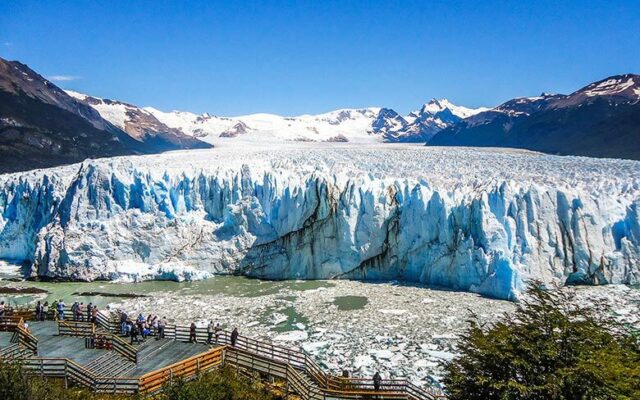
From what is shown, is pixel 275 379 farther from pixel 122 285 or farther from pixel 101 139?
pixel 101 139

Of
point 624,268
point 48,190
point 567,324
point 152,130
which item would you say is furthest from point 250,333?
point 152,130

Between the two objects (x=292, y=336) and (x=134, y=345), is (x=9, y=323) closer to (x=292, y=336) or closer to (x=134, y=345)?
(x=134, y=345)

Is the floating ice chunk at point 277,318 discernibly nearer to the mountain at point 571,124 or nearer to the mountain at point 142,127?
the mountain at point 571,124

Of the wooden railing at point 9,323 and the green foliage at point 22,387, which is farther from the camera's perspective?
the wooden railing at point 9,323

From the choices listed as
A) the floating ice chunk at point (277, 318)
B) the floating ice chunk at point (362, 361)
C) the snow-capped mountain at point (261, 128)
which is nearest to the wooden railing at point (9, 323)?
the floating ice chunk at point (277, 318)

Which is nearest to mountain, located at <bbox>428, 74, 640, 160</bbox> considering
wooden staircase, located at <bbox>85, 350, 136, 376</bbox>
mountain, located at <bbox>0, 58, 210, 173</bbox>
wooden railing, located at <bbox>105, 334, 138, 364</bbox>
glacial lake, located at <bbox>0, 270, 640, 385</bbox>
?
glacial lake, located at <bbox>0, 270, 640, 385</bbox>

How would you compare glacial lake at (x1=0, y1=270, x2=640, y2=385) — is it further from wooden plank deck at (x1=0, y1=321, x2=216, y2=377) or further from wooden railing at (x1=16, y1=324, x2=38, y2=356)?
wooden railing at (x1=16, y1=324, x2=38, y2=356)

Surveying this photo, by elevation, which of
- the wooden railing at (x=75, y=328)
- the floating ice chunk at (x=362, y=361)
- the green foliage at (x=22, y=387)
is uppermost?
the green foliage at (x=22, y=387)
